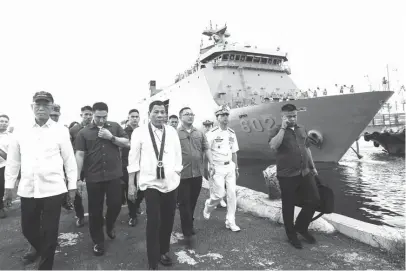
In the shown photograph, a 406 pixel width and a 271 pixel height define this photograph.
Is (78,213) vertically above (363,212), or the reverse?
(78,213)

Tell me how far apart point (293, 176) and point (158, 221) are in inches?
69.8

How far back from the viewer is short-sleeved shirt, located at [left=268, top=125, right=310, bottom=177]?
332 centimetres

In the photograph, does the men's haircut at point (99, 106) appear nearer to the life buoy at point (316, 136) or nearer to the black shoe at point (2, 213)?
the black shoe at point (2, 213)

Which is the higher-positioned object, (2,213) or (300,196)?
(300,196)

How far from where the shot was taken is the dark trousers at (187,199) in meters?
3.49

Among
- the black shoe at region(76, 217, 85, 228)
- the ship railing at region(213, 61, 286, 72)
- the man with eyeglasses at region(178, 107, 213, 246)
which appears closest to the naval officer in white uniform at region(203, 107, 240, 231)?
the man with eyeglasses at region(178, 107, 213, 246)

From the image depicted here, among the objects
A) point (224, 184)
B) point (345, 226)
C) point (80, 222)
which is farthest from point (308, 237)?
point (80, 222)

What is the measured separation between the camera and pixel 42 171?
2.45m

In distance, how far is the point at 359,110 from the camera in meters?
12.3

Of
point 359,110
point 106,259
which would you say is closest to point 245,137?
point 359,110

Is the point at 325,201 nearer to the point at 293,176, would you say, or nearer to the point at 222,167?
the point at 293,176

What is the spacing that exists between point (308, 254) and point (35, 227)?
300cm

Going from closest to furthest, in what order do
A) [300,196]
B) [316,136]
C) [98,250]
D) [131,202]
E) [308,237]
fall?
1. [98,250]
2. [308,237]
3. [300,196]
4. [131,202]
5. [316,136]

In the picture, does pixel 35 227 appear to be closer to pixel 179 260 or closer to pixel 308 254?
pixel 179 260
